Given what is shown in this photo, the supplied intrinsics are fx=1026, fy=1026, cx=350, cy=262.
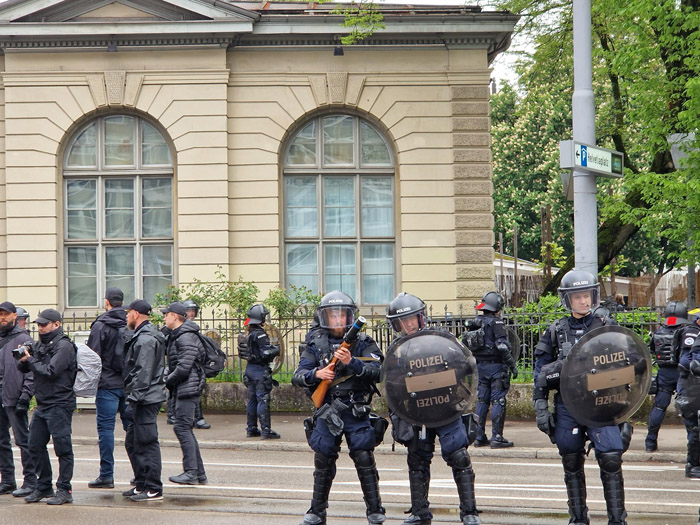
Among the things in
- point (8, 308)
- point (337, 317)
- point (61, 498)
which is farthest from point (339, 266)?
point (337, 317)

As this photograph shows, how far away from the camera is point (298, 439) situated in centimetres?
1415

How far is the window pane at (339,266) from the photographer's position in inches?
814

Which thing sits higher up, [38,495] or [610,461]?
[610,461]

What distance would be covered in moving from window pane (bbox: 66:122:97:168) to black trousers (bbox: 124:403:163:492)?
11.6 meters

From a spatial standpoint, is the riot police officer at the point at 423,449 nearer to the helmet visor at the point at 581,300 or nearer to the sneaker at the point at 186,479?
the helmet visor at the point at 581,300

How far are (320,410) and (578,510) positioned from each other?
205 centimetres

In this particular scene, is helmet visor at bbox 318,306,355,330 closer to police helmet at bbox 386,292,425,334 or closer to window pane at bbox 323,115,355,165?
police helmet at bbox 386,292,425,334

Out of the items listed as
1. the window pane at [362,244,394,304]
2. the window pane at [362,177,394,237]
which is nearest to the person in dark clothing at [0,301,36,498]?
the window pane at [362,244,394,304]

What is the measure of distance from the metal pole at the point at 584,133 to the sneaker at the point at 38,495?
6323 millimetres

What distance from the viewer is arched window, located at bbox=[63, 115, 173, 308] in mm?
20344

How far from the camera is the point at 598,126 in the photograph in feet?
76.2

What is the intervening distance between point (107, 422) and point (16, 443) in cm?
92

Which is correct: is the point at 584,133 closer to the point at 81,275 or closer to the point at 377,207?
the point at 377,207

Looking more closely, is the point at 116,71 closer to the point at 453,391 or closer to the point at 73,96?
the point at 73,96
